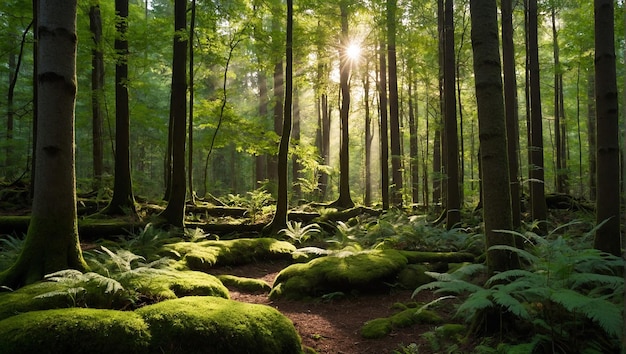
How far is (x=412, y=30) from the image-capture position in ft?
50.9

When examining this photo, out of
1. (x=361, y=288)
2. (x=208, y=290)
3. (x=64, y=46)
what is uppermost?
(x=64, y=46)

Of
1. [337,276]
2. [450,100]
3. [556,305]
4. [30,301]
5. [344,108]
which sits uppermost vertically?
[344,108]

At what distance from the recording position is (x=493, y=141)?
438 centimetres

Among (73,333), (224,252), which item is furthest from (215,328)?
(224,252)

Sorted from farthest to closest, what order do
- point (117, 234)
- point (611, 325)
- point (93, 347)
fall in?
point (117, 234) < point (93, 347) < point (611, 325)

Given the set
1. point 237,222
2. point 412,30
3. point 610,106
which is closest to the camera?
point 610,106

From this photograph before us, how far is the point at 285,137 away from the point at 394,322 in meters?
7.26

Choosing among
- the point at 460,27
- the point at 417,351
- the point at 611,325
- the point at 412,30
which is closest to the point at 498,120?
the point at 611,325

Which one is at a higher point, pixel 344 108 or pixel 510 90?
pixel 344 108

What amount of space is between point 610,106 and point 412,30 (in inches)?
446

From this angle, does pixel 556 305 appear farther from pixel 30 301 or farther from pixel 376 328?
pixel 30 301

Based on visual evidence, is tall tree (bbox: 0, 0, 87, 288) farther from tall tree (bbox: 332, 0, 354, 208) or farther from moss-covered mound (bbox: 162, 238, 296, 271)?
tall tree (bbox: 332, 0, 354, 208)

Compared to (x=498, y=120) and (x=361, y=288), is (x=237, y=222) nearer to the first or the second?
(x=361, y=288)

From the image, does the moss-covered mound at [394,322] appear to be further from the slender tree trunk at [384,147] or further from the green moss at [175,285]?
the slender tree trunk at [384,147]
